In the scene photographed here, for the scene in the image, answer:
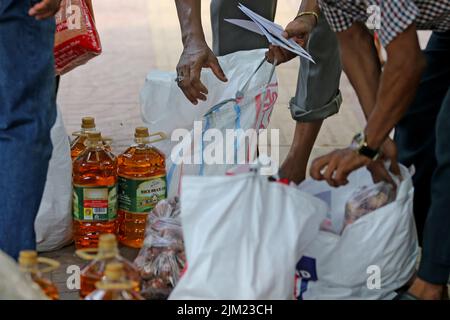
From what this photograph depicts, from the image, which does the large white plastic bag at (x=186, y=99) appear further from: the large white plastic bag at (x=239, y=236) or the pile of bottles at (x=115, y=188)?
the large white plastic bag at (x=239, y=236)

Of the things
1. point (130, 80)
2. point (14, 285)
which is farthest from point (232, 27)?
point (130, 80)

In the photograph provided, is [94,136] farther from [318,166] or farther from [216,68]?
[318,166]

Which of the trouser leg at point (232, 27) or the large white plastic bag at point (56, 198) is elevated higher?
the trouser leg at point (232, 27)

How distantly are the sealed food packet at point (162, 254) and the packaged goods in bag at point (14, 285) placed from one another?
0.73 meters

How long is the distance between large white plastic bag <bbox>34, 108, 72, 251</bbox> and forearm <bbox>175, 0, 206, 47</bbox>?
60 cm

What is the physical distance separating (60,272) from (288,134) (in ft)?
6.52

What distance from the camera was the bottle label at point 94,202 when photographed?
12.0 feet

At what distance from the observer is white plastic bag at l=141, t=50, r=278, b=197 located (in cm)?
368

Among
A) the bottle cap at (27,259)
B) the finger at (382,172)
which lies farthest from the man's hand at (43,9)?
the finger at (382,172)

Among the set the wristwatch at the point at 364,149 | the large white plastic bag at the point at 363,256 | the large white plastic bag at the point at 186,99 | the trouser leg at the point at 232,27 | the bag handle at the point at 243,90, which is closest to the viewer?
the wristwatch at the point at 364,149

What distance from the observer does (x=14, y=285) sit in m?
2.52

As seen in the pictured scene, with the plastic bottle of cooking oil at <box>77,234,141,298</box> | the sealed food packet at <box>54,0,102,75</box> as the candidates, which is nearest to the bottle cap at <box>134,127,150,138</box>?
the sealed food packet at <box>54,0,102,75</box>

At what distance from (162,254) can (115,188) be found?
50 centimetres

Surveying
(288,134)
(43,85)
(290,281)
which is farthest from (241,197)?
(288,134)
